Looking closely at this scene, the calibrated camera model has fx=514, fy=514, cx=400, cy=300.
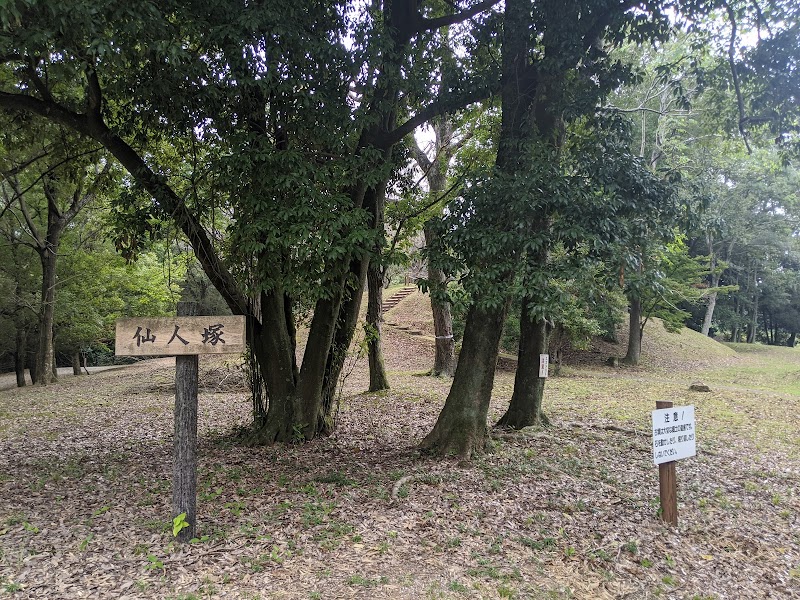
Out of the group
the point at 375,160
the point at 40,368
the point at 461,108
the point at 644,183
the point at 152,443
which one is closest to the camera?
the point at 644,183

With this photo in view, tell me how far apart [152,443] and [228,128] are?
4596mm

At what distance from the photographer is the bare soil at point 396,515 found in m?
3.54

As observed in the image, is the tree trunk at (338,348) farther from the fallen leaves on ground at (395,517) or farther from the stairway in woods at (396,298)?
the stairway in woods at (396,298)

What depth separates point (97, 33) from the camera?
13.0 ft

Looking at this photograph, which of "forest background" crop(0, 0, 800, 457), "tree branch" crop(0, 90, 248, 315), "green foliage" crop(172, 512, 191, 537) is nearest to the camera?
"green foliage" crop(172, 512, 191, 537)

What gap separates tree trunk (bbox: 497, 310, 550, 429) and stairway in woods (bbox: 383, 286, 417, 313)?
17.6 metres

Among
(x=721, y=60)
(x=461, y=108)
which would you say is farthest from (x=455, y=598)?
(x=721, y=60)

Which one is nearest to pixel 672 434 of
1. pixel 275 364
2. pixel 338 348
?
pixel 338 348

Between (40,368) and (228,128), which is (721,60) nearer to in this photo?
(228,128)

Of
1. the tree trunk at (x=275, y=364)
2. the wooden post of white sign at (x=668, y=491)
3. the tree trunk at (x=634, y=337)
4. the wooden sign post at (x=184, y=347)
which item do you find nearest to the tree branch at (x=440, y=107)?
the tree trunk at (x=275, y=364)

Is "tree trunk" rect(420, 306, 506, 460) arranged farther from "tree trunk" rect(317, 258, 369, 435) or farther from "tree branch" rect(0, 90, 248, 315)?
"tree branch" rect(0, 90, 248, 315)

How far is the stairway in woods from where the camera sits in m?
26.2

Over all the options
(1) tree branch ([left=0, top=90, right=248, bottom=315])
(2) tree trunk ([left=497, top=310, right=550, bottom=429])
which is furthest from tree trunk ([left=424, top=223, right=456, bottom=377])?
(1) tree branch ([left=0, top=90, right=248, bottom=315])

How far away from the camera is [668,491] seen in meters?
4.51
